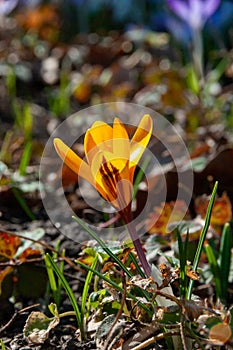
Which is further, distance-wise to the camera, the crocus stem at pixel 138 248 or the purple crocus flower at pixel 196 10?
the purple crocus flower at pixel 196 10

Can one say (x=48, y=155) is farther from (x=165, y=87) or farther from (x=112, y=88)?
(x=112, y=88)

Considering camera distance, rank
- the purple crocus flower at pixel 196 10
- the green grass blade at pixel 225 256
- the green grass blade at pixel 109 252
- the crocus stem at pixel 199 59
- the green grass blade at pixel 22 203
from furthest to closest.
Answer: the purple crocus flower at pixel 196 10 < the crocus stem at pixel 199 59 < the green grass blade at pixel 22 203 < the green grass blade at pixel 225 256 < the green grass blade at pixel 109 252

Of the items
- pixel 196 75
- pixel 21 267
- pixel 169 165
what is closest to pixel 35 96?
pixel 196 75

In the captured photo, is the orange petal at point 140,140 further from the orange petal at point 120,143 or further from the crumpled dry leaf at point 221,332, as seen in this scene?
the crumpled dry leaf at point 221,332

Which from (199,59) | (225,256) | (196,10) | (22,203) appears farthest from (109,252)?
(196,10)

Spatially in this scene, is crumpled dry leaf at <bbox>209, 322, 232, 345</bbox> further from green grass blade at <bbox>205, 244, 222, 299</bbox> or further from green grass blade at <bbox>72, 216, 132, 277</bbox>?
green grass blade at <bbox>205, 244, 222, 299</bbox>

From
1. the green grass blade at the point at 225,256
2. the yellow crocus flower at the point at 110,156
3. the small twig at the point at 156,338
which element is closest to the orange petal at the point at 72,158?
the yellow crocus flower at the point at 110,156

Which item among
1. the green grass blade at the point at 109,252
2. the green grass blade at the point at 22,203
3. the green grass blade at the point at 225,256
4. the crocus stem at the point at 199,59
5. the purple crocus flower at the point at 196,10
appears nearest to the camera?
the green grass blade at the point at 109,252
